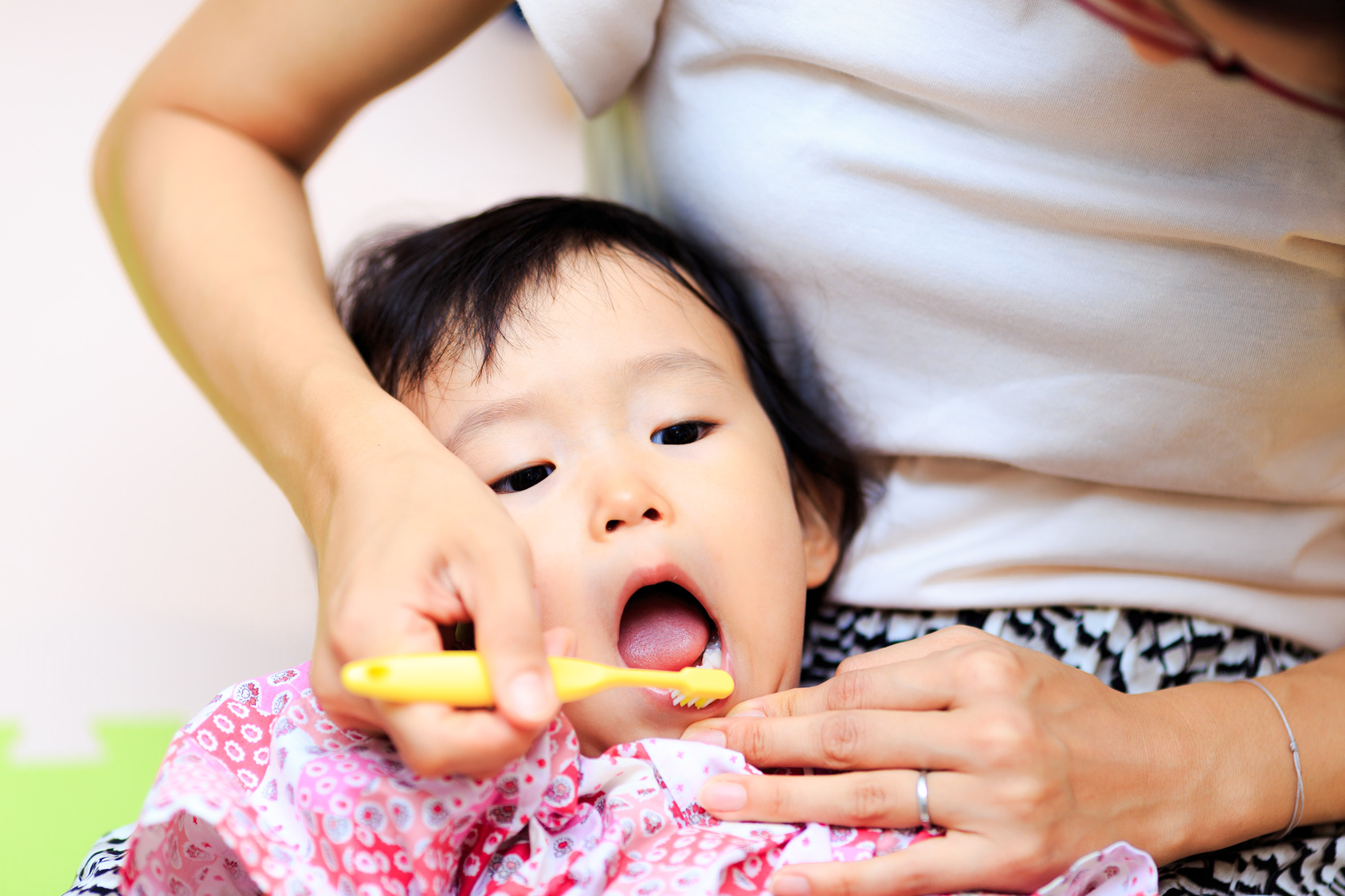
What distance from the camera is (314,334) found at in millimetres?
701

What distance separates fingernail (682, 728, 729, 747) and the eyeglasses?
0.46 m

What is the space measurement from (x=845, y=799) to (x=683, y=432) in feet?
1.01

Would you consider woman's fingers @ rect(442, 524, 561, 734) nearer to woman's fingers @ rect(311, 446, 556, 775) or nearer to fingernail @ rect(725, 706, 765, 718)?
woman's fingers @ rect(311, 446, 556, 775)

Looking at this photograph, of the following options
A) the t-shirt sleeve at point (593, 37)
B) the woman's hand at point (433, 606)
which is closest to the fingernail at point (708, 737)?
the woman's hand at point (433, 606)

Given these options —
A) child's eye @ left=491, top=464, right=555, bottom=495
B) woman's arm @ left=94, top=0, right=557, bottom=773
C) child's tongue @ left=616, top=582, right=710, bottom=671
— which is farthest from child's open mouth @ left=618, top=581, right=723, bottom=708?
woman's arm @ left=94, top=0, right=557, bottom=773

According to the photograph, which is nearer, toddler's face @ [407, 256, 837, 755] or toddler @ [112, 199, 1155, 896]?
toddler @ [112, 199, 1155, 896]

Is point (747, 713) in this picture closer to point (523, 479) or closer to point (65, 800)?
point (523, 479)

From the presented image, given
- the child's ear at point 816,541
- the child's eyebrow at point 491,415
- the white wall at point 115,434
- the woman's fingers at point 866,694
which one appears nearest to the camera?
the woman's fingers at point 866,694

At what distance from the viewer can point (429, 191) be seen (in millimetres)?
1822

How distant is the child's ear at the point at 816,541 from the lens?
3.00 ft

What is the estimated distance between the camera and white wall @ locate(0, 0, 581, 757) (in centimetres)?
119

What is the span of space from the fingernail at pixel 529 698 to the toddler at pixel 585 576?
0.32ft

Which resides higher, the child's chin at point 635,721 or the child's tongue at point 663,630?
the child's tongue at point 663,630

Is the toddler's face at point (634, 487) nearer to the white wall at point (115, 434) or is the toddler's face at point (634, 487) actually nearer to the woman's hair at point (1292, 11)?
the woman's hair at point (1292, 11)
